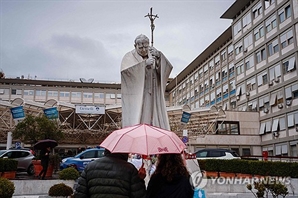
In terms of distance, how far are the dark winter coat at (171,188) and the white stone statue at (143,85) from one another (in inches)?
174

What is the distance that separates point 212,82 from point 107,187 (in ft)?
173

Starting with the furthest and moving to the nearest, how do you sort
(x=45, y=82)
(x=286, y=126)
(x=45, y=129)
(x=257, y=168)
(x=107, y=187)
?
(x=45, y=82) → (x=286, y=126) → (x=45, y=129) → (x=257, y=168) → (x=107, y=187)

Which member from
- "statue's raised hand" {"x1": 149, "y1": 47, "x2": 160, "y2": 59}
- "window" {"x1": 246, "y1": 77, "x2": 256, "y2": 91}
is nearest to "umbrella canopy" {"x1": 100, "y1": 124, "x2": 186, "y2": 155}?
"statue's raised hand" {"x1": 149, "y1": 47, "x2": 160, "y2": 59}

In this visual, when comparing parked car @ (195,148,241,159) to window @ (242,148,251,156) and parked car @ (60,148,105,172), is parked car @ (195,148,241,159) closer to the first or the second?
parked car @ (60,148,105,172)

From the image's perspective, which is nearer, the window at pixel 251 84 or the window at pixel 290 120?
the window at pixel 290 120

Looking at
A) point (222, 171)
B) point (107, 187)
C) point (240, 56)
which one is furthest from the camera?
point (240, 56)

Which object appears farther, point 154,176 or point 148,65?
point 148,65

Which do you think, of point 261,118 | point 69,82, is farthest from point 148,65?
point 69,82

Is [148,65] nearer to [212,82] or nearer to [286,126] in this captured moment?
[286,126]

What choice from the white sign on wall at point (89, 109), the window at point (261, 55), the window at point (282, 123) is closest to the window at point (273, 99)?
the window at point (282, 123)

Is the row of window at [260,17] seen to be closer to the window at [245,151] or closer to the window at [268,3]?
the window at [268,3]

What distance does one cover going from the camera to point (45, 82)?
6962 cm

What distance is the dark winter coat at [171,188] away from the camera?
3918 mm

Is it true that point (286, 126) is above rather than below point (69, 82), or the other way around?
below
